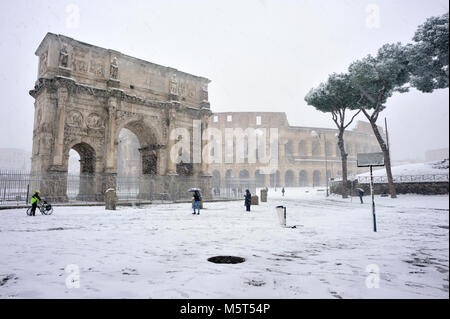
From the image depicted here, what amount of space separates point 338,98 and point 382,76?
221 inches

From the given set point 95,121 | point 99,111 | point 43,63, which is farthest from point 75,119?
point 43,63

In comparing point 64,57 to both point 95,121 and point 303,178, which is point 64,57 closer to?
point 95,121

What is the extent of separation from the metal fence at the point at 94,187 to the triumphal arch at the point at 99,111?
2.9 inches

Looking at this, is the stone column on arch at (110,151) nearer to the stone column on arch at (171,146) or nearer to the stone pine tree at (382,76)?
the stone column on arch at (171,146)

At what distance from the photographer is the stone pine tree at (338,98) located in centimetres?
2230

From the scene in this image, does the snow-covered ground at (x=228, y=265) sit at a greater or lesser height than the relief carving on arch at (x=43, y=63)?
lesser

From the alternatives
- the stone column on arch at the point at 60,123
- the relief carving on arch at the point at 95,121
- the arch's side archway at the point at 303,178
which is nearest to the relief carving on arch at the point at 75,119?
the relief carving on arch at the point at 95,121

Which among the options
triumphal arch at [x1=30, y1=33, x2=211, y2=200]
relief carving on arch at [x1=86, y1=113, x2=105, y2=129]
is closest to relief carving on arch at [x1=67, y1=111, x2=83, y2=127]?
triumphal arch at [x1=30, y1=33, x2=211, y2=200]

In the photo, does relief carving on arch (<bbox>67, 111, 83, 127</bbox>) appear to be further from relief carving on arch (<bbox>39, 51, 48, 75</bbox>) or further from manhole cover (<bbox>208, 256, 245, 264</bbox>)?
Answer: manhole cover (<bbox>208, 256, 245, 264</bbox>)

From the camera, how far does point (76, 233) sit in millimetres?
6984

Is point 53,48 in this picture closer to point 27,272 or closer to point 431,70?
point 27,272

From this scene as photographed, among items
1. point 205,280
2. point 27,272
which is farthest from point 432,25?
point 27,272

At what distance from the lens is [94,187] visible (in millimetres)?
18266

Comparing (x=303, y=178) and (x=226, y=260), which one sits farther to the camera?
(x=303, y=178)
